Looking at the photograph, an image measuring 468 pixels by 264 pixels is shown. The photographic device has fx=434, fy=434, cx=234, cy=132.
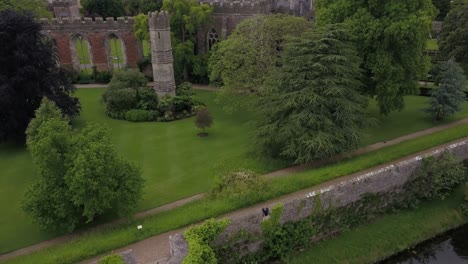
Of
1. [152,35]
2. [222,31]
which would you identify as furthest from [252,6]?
[152,35]

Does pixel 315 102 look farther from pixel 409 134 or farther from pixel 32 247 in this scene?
pixel 32 247

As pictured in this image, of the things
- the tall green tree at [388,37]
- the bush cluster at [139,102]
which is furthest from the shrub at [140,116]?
the tall green tree at [388,37]

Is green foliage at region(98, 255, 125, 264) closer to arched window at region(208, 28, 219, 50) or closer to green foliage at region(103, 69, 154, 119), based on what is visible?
green foliage at region(103, 69, 154, 119)

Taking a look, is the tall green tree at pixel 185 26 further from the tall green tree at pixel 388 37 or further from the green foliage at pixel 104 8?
the green foliage at pixel 104 8

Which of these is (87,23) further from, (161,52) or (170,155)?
(170,155)

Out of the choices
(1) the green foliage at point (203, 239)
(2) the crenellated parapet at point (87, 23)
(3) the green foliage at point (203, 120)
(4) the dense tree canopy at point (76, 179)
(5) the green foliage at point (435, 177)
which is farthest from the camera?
(2) the crenellated parapet at point (87, 23)
